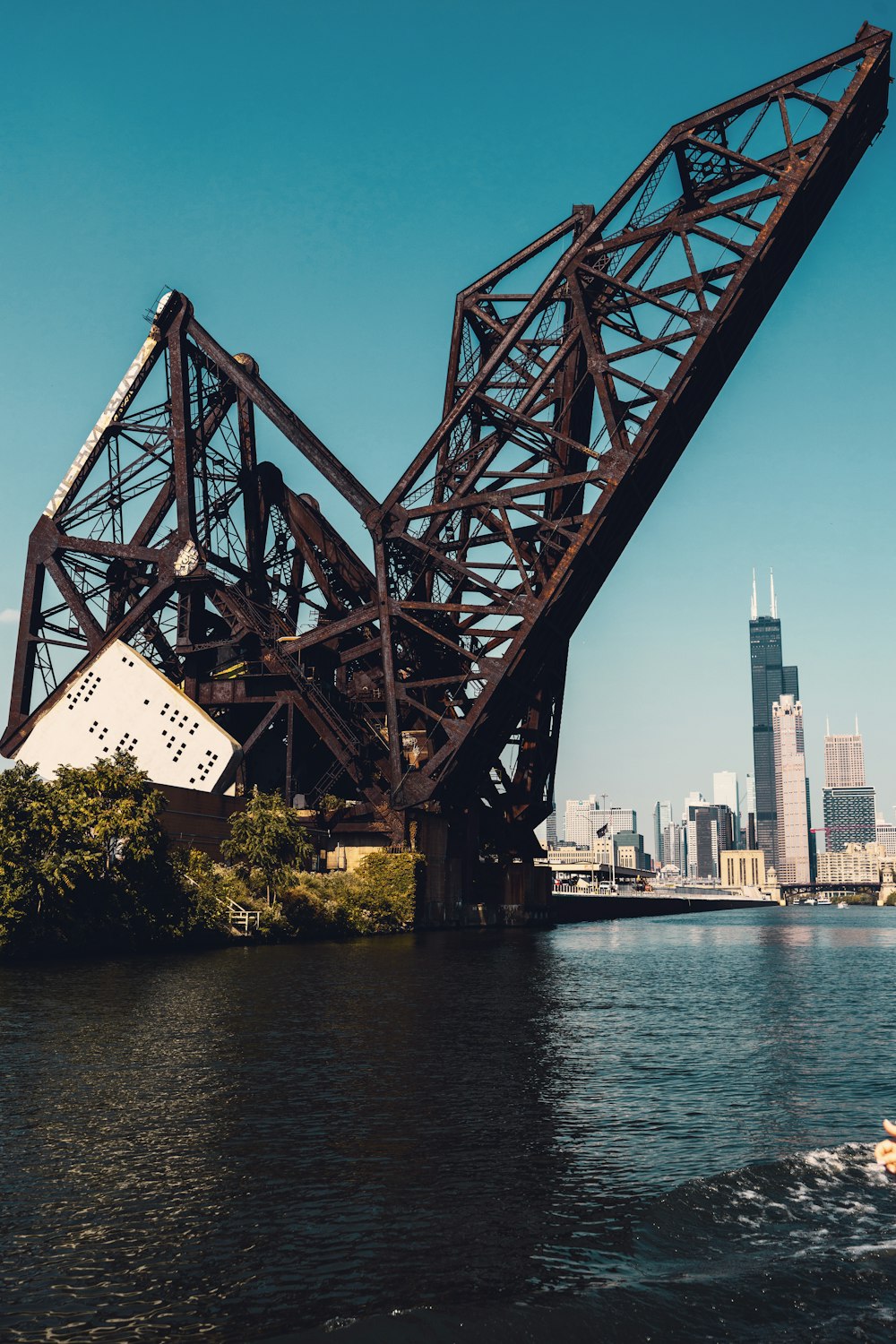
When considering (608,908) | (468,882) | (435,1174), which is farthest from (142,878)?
(608,908)

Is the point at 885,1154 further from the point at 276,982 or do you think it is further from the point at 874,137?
the point at 874,137

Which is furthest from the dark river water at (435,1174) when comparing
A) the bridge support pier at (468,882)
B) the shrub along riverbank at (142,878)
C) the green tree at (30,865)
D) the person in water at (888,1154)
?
the bridge support pier at (468,882)

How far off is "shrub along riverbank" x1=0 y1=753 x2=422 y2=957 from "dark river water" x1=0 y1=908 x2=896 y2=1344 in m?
11.8

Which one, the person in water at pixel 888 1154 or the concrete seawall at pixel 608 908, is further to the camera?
the concrete seawall at pixel 608 908

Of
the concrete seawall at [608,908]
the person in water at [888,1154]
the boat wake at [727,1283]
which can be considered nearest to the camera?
the person in water at [888,1154]

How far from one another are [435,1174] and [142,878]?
110ft

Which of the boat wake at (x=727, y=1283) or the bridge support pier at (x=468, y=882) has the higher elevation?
the bridge support pier at (x=468, y=882)

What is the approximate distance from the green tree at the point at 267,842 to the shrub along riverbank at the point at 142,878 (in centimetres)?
6

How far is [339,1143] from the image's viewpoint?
1438 centimetres

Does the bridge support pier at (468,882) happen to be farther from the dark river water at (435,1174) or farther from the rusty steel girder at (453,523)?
the dark river water at (435,1174)

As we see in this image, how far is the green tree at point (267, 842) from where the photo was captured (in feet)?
174

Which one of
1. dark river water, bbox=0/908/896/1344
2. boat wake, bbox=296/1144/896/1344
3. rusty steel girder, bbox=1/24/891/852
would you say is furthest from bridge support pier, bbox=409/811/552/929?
boat wake, bbox=296/1144/896/1344

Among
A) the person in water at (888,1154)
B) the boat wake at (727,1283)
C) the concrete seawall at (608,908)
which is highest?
the person in water at (888,1154)

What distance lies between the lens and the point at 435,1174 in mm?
13148
